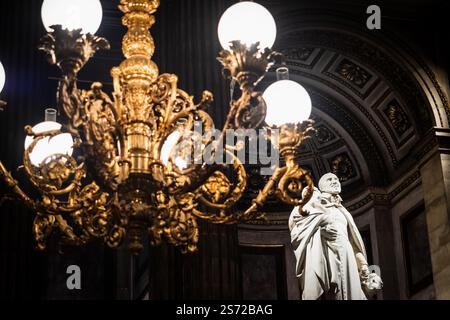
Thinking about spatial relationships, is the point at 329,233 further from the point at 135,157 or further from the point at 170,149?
the point at 135,157

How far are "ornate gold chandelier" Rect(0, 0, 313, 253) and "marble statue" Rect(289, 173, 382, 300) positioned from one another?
2.28m

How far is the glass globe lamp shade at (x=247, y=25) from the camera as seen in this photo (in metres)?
4.89

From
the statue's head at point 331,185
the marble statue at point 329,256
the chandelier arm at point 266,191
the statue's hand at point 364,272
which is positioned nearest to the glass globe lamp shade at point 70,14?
the chandelier arm at point 266,191

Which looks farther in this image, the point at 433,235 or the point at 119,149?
the point at 433,235

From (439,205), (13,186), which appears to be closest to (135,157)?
(13,186)

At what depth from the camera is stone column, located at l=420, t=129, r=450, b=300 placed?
11.1 metres

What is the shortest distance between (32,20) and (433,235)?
20.1 feet

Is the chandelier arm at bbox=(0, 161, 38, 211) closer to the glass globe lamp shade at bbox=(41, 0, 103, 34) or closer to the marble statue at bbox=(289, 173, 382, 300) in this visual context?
the glass globe lamp shade at bbox=(41, 0, 103, 34)

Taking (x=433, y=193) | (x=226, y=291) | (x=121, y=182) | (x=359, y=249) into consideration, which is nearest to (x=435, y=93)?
(x=433, y=193)

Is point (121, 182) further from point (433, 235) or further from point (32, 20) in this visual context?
point (433, 235)

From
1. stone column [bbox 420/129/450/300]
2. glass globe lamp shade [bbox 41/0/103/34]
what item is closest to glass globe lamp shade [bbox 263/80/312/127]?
glass globe lamp shade [bbox 41/0/103/34]

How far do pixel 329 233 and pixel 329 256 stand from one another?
0.20m

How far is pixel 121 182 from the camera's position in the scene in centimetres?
476

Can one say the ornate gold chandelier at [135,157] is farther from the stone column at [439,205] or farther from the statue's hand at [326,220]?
the stone column at [439,205]
